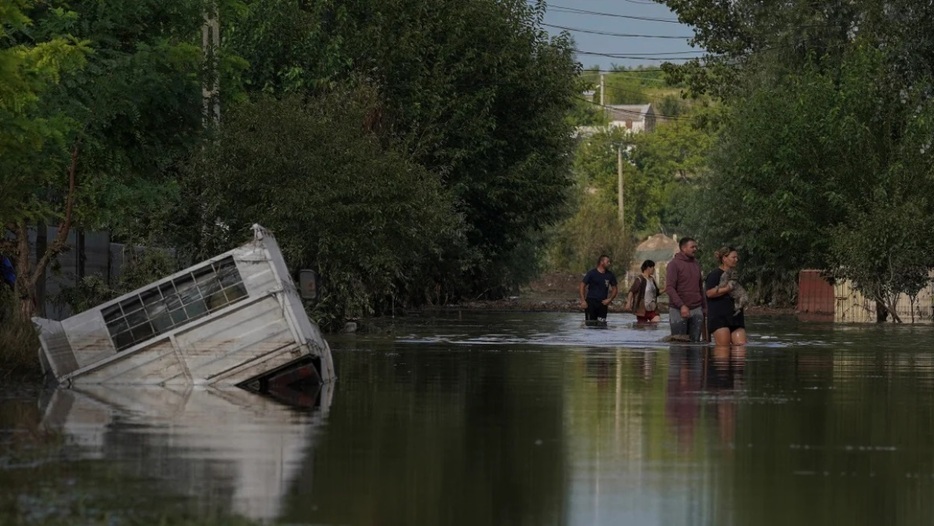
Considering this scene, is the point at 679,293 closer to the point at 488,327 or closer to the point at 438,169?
the point at 488,327

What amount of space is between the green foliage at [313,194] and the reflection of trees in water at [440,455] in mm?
12762

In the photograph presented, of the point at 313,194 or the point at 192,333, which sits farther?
the point at 313,194

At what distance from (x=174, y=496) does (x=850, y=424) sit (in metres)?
7.25

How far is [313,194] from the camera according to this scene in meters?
34.9

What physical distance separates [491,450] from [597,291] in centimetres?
2665

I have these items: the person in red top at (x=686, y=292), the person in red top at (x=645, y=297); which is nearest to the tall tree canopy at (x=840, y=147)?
the person in red top at (x=645, y=297)

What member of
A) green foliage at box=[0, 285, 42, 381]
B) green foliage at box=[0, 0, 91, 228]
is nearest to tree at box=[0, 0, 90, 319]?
green foliage at box=[0, 0, 91, 228]

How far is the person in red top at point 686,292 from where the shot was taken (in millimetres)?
28453

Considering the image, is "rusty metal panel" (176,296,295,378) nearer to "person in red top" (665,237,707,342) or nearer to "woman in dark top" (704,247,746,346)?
"person in red top" (665,237,707,342)

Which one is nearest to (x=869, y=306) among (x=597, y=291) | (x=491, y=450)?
(x=597, y=291)

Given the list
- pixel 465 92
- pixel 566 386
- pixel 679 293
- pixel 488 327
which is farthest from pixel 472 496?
pixel 465 92

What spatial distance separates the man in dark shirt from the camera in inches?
1558

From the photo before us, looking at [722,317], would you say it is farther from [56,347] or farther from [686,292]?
[56,347]

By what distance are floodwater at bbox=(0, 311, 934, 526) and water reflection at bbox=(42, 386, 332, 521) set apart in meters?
0.03
